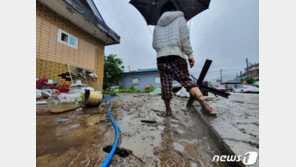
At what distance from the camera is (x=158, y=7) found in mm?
2555

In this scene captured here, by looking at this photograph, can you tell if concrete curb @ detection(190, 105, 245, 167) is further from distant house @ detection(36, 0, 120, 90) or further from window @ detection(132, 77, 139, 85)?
window @ detection(132, 77, 139, 85)

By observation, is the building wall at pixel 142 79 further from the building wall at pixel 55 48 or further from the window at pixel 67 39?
the window at pixel 67 39

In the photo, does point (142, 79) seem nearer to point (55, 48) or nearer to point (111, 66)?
point (111, 66)

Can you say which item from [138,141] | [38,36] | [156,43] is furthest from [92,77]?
[138,141]

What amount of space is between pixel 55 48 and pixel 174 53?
430 centimetres

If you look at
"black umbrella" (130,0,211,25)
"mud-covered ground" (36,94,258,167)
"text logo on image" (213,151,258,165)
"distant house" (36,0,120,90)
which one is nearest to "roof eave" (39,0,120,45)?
"distant house" (36,0,120,90)

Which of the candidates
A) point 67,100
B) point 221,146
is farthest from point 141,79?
point 221,146

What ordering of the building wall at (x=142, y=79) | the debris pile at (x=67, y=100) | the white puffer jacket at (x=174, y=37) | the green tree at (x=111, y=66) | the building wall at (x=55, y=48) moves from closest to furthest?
the white puffer jacket at (x=174, y=37) → the debris pile at (x=67, y=100) → the building wall at (x=55, y=48) → the green tree at (x=111, y=66) → the building wall at (x=142, y=79)

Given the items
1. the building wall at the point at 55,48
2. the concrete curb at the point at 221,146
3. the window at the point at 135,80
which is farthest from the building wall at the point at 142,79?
the concrete curb at the point at 221,146

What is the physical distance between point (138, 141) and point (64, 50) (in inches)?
185

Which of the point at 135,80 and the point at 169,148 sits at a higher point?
the point at 135,80

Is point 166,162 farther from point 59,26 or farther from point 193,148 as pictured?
point 59,26

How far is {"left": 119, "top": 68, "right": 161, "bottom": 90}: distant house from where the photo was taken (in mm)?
15914

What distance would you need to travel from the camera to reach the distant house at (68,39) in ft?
11.1
